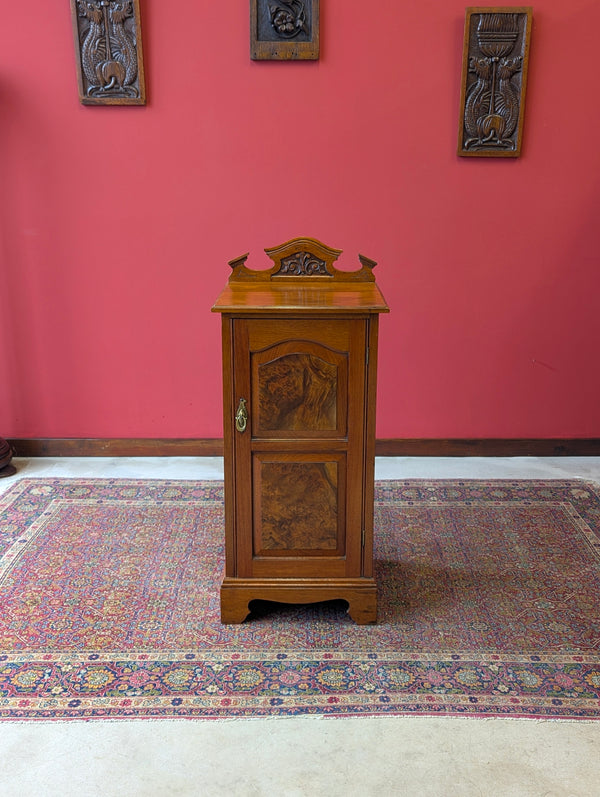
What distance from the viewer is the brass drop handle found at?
2441 mm

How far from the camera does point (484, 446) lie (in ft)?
13.5

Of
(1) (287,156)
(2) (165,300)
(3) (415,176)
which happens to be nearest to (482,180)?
(3) (415,176)

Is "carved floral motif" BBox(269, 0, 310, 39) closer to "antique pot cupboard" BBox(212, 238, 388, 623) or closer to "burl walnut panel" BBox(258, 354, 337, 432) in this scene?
"antique pot cupboard" BBox(212, 238, 388, 623)

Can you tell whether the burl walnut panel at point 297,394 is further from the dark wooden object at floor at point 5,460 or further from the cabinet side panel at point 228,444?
the dark wooden object at floor at point 5,460

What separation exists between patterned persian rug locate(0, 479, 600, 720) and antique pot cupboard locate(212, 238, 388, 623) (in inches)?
6.5

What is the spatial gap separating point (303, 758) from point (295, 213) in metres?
2.62

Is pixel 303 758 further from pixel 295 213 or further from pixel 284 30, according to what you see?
pixel 284 30

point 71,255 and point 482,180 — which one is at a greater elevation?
point 482,180

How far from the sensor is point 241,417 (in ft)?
8.05

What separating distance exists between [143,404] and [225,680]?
6.70 ft

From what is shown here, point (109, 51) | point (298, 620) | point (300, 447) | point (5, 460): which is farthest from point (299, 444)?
point (109, 51)

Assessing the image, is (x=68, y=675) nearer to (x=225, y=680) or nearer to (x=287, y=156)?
(x=225, y=680)

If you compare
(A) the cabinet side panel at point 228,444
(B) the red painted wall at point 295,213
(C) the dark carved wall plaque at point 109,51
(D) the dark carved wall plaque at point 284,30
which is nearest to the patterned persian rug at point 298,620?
(A) the cabinet side panel at point 228,444

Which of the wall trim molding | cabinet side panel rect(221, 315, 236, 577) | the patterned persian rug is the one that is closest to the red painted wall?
the wall trim molding
